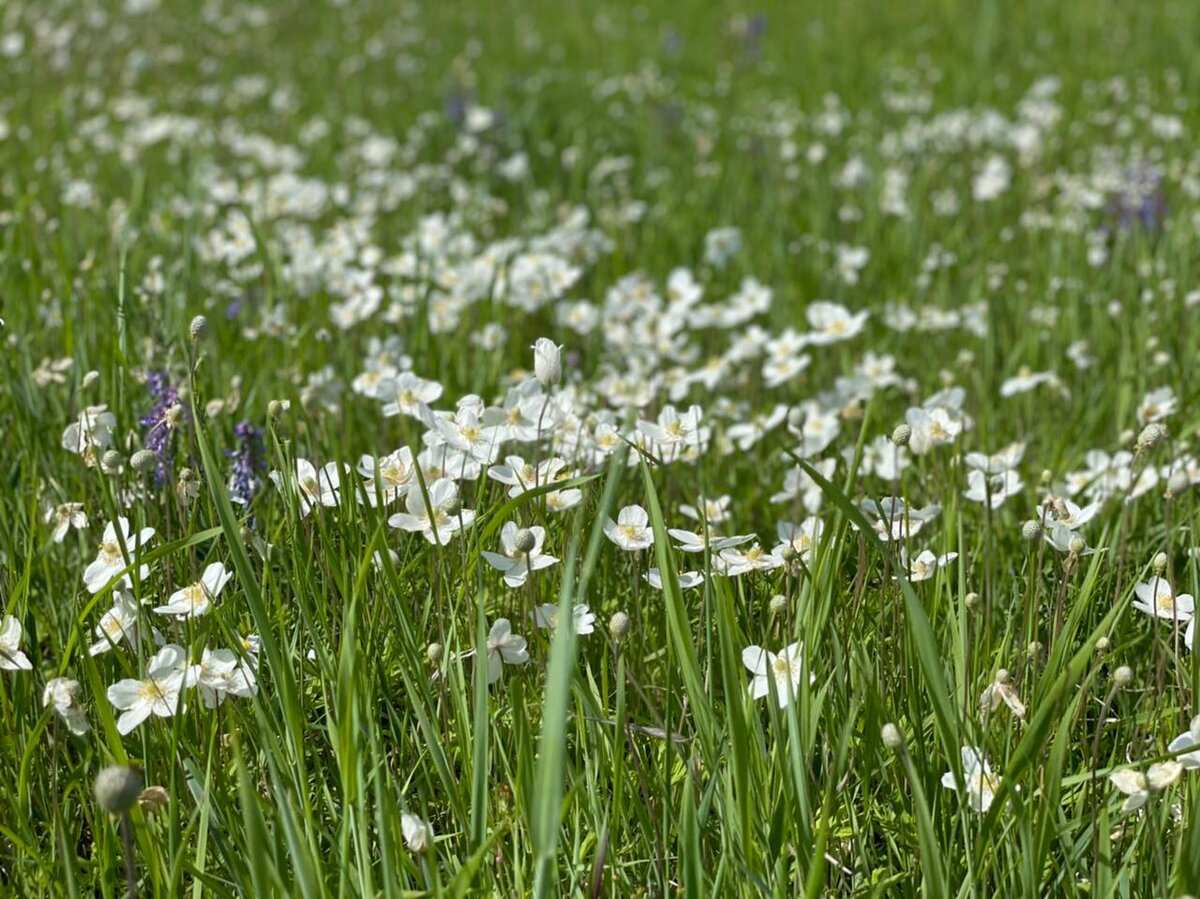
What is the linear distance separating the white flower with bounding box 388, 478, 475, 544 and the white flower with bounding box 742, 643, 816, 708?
0.47 meters

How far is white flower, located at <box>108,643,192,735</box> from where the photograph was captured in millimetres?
1674

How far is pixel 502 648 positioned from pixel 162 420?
81 cm

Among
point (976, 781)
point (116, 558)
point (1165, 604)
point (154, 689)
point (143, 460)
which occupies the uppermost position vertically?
point (143, 460)

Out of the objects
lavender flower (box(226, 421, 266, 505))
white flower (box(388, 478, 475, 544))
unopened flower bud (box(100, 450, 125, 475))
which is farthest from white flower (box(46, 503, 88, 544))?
white flower (box(388, 478, 475, 544))

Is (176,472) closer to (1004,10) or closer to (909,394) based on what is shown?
(909,394)

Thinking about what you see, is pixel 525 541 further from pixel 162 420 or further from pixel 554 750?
pixel 162 420

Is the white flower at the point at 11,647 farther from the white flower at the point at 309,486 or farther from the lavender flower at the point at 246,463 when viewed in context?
the lavender flower at the point at 246,463

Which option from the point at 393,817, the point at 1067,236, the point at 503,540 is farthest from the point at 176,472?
the point at 1067,236

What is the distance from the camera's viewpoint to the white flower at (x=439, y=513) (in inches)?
74.9

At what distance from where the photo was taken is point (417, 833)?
1.42 metres

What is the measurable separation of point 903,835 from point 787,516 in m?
1.16

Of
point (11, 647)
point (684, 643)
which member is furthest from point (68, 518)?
point (684, 643)

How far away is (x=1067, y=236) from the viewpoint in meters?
4.43

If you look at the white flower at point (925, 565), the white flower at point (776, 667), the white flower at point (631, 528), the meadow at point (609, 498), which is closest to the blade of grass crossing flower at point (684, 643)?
the meadow at point (609, 498)
